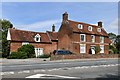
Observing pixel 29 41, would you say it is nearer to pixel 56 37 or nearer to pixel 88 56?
pixel 56 37

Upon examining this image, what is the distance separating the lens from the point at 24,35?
181ft

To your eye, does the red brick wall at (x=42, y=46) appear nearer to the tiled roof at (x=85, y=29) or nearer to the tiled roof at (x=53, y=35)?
the tiled roof at (x=53, y=35)

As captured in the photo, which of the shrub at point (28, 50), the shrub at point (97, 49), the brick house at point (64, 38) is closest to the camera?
the shrub at point (28, 50)

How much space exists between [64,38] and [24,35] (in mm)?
9532

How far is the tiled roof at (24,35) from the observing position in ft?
173

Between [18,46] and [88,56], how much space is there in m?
14.3

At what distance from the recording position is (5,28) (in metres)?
65.8

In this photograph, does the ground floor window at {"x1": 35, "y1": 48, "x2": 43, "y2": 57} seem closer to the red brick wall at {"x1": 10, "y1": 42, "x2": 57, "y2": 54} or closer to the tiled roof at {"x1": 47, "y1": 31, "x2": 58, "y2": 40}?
the red brick wall at {"x1": 10, "y1": 42, "x2": 57, "y2": 54}

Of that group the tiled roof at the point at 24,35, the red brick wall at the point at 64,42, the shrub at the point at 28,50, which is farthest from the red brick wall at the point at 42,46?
the shrub at the point at 28,50

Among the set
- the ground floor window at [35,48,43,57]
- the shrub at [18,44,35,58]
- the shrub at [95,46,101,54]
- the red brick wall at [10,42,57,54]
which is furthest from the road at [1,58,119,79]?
the shrub at [95,46,101,54]

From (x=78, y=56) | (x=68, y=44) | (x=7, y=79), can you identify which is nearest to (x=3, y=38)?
(x=68, y=44)

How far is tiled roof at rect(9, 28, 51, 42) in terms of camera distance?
52812 millimetres

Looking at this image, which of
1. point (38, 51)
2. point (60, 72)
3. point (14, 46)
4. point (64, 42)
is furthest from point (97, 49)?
point (60, 72)

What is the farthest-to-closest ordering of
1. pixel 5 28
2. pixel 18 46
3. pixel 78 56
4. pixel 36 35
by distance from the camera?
1. pixel 5 28
2. pixel 36 35
3. pixel 18 46
4. pixel 78 56
